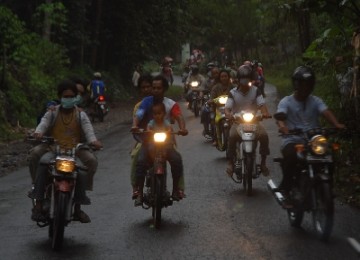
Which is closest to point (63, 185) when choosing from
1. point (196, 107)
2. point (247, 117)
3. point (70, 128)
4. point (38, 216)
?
point (38, 216)

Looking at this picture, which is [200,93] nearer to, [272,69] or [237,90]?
[237,90]

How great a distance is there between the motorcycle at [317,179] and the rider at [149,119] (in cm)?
161

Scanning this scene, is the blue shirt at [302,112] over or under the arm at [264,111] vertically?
under

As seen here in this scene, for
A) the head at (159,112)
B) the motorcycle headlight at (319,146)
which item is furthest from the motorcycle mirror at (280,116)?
the head at (159,112)

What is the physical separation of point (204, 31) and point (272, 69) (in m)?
6.55

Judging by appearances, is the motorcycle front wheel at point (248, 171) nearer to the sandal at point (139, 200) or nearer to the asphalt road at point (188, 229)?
the asphalt road at point (188, 229)

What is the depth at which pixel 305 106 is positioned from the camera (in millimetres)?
8328

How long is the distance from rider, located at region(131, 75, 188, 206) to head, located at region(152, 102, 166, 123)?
49mm

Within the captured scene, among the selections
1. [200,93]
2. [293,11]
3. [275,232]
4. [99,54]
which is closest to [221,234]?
[275,232]

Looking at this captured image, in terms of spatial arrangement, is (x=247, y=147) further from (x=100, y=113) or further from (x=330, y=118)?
(x=100, y=113)

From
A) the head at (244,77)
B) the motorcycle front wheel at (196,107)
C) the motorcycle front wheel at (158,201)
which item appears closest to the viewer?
the motorcycle front wheel at (158,201)

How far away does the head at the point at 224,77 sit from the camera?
1477 cm

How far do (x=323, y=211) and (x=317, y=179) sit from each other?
1.13 feet

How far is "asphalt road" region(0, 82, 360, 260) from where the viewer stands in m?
7.28
